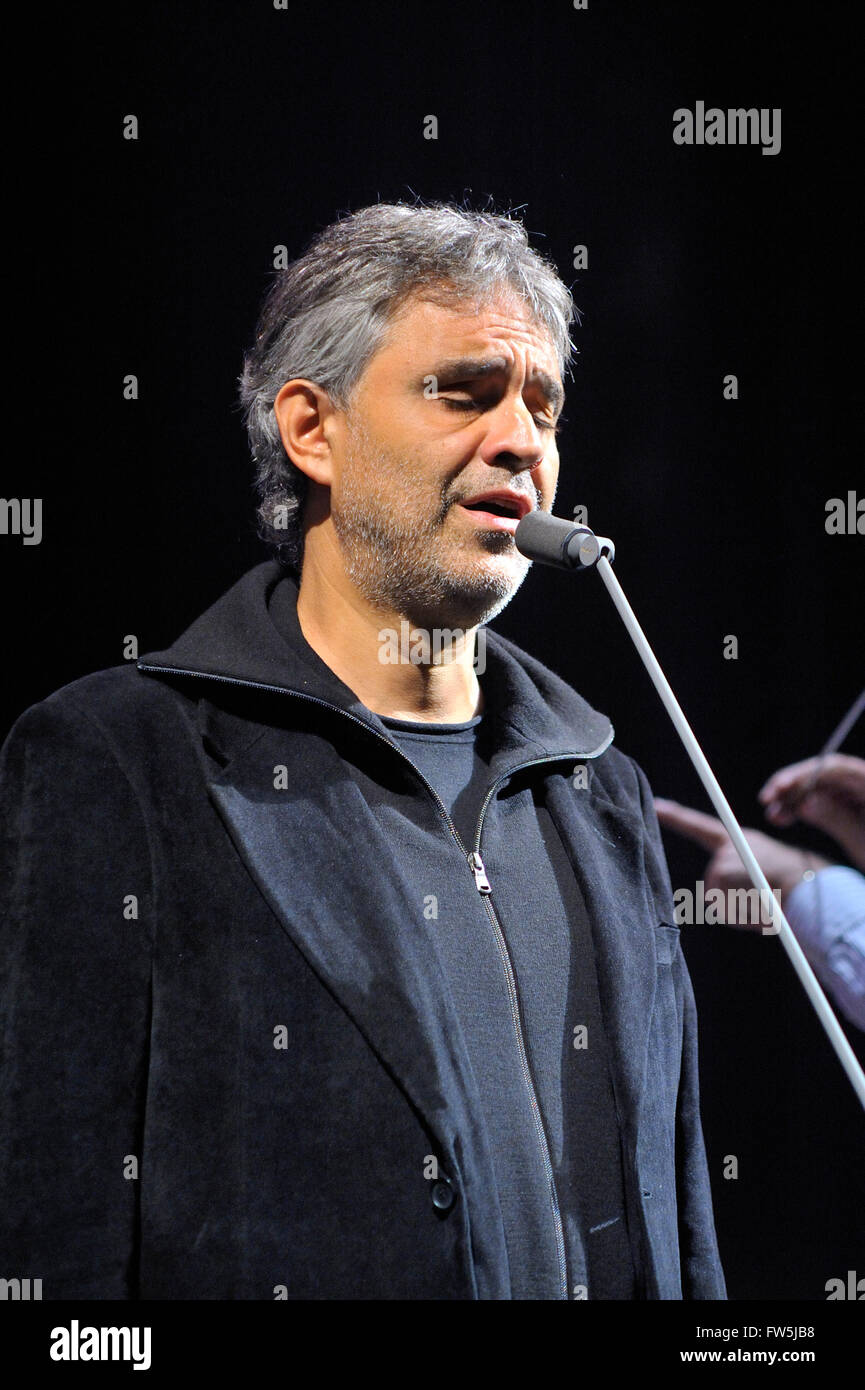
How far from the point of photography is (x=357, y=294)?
153 cm

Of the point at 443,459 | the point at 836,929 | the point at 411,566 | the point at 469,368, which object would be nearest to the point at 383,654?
the point at 411,566

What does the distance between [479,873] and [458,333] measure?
1.97ft

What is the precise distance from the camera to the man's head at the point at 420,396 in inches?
57.6

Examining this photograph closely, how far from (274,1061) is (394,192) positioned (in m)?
1.10

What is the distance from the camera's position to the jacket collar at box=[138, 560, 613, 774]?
138 cm

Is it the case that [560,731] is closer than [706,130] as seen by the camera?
Yes

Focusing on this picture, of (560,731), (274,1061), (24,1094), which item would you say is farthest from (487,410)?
(24,1094)

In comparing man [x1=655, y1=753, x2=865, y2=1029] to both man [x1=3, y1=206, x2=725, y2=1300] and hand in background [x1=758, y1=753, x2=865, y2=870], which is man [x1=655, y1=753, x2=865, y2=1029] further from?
man [x1=3, y1=206, x2=725, y2=1300]

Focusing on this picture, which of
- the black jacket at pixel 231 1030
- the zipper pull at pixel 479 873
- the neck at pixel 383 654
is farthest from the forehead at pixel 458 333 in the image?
the zipper pull at pixel 479 873

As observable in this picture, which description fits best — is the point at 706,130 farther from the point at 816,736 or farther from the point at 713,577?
the point at 816,736

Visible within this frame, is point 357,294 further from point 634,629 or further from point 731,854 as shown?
point 731,854

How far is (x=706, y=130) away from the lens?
69.5 inches

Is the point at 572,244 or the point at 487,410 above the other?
the point at 572,244

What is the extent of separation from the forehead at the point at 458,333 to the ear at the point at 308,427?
4.1 inches
